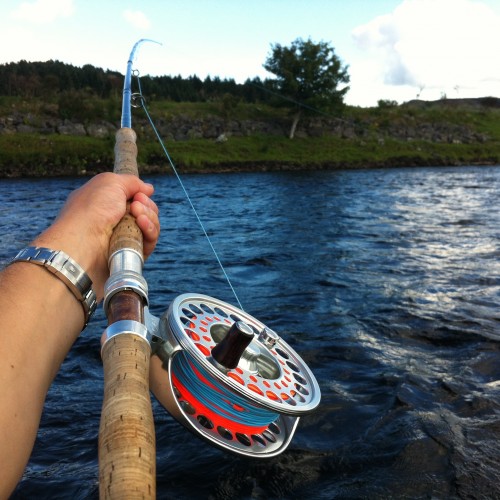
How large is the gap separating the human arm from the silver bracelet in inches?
0.7

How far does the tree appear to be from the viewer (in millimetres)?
37562

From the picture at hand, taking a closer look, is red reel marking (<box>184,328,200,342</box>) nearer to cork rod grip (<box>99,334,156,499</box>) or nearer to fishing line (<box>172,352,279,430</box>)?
fishing line (<box>172,352,279,430</box>)

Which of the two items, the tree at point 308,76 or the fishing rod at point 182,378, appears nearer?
the fishing rod at point 182,378

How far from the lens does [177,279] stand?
270 inches

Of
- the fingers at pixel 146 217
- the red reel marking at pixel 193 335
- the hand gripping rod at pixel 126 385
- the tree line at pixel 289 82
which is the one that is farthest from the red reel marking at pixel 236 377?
the tree line at pixel 289 82

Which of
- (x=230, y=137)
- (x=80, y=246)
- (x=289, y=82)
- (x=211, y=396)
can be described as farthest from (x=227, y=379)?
(x=289, y=82)

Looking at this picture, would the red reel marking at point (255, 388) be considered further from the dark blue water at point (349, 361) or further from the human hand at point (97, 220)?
the dark blue water at point (349, 361)

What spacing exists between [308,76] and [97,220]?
38085 mm

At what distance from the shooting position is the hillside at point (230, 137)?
26359 mm

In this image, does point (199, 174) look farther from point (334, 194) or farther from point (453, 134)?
point (453, 134)

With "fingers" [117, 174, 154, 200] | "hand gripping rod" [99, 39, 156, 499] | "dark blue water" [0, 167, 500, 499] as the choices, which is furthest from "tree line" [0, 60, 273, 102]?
"hand gripping rod" [99, 39, 156, 499]

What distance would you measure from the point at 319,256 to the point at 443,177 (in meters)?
17.5

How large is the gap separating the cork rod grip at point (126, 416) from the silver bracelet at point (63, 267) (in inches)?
4.5

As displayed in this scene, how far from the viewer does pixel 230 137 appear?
34.9m
